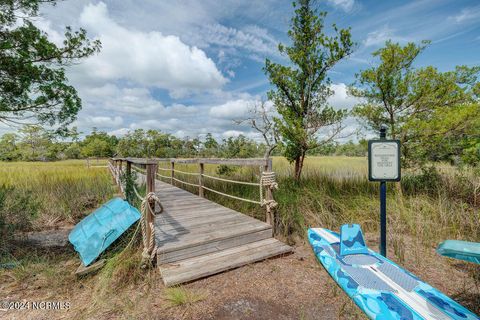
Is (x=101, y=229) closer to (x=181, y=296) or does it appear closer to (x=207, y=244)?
(x=207, y=244)

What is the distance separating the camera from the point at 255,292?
2.33 m

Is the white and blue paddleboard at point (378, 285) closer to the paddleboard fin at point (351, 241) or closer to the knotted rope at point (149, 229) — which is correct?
the paddleboard fin at point (351, 241)

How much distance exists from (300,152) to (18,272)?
5.76m

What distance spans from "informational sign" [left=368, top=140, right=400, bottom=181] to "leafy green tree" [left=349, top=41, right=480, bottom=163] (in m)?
3.20

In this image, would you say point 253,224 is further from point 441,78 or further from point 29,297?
point 441,78

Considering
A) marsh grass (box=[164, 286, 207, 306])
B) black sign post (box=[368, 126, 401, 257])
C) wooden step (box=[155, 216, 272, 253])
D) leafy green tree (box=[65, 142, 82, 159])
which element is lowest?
marsh grass (box=[164, 286, 207, 306])

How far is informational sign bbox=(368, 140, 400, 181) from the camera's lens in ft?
8.63

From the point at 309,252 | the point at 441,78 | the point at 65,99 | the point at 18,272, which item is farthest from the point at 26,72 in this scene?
the point at 441,78

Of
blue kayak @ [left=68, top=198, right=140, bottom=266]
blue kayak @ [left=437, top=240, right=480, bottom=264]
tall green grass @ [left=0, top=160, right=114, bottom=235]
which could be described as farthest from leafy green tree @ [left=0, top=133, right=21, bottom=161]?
blue kayak @ [left=437, top=240, right=480, bottom=264]

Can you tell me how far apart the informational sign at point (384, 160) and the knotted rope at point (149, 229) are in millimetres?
2621

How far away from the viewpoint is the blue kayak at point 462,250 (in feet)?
4.59

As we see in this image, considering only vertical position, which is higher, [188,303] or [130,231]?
[130,231]

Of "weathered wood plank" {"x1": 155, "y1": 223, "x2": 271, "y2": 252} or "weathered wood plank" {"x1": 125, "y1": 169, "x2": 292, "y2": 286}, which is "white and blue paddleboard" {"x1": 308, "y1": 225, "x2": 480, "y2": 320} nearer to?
"weathered wood plank" {"x1": 125, "y1": 169, "x2": 292, "y2": 286}

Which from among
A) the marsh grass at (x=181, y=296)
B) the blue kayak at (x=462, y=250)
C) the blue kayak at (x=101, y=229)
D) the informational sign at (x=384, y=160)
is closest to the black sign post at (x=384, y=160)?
the informational sign at (x=384, y=160)
